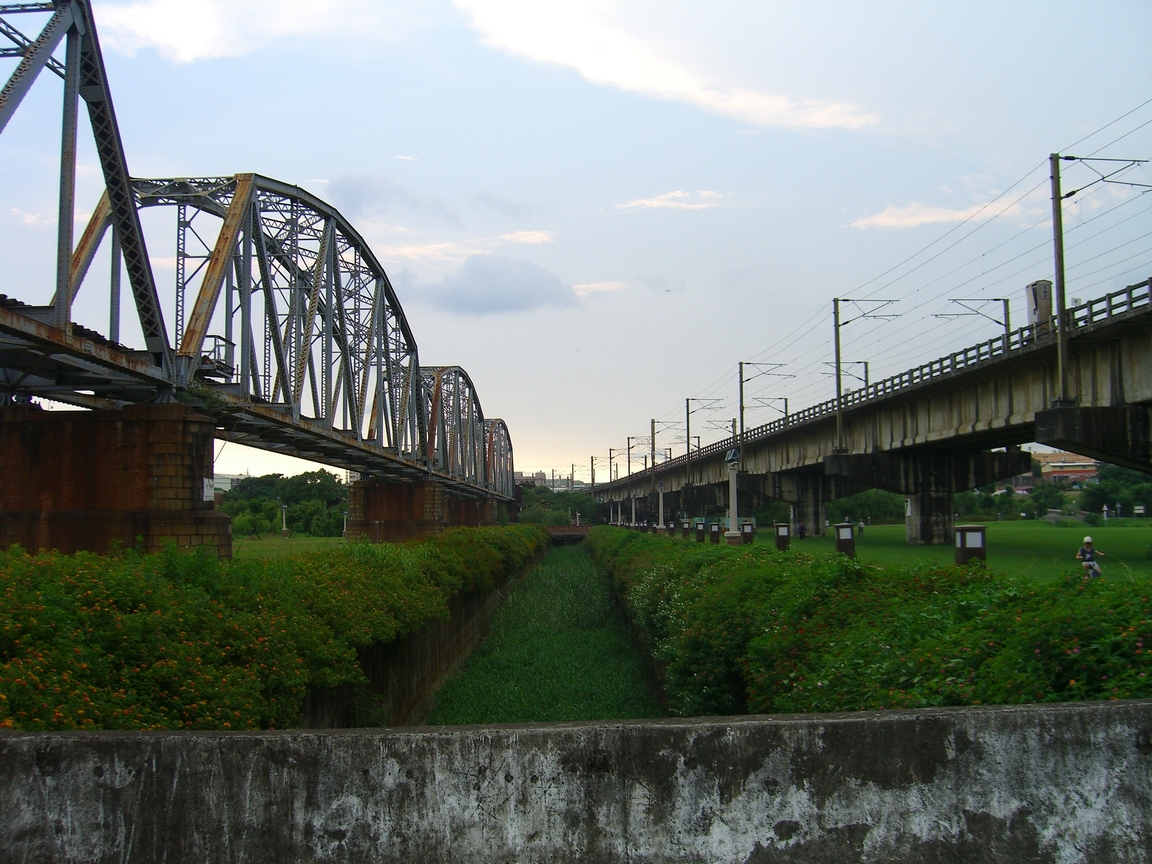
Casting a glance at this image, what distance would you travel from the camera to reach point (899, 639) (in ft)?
22.0

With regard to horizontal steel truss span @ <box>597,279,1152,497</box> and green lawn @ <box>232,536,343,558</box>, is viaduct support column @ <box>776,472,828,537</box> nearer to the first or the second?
horizontal steel truss span @ <box>597,279,1152,497</box>

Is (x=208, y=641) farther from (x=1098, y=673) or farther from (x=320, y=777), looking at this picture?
(x=1098, y=673)

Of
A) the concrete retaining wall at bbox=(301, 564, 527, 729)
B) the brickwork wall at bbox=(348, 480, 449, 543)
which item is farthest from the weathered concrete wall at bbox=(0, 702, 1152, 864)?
the brickwork wall at bbox=(348, 480, 449, 543)

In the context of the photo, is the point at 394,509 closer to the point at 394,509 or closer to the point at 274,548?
the point at 394,509

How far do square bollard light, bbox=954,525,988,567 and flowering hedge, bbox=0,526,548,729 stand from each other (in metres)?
7.16

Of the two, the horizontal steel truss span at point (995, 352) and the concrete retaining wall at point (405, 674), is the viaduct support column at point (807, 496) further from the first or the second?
the concrete retaining wall at point (405, 674)

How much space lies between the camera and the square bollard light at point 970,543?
1041 centimetres

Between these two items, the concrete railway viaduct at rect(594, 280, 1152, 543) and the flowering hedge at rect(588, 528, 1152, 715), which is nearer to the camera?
the flowering hedge at rect(588, 528, 1152, 715)

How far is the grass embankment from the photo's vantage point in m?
17.7

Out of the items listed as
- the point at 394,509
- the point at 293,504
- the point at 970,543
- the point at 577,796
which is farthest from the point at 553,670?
the point at 293,504

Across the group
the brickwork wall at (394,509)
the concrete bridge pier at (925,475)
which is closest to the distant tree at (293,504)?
the brickwork wall at (394,509)

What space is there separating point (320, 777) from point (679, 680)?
28.9 ft

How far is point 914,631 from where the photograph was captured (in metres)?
6.70

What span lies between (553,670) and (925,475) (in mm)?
26298
